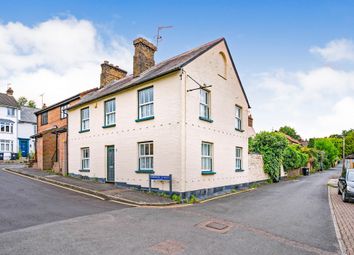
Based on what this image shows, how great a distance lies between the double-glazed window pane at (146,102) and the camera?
562 inches

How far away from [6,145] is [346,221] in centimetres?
4887

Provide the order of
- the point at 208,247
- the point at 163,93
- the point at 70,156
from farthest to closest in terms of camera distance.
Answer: the point at 70,156, the point at 163,93, the point at 208,247

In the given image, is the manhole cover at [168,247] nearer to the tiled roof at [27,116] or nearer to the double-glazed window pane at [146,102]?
the double-glazed window pane at [146,102]

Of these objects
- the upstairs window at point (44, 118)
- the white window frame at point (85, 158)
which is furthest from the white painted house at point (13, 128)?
the white window frame at point (85, 158)

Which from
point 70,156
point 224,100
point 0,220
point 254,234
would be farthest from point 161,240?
point 70,156

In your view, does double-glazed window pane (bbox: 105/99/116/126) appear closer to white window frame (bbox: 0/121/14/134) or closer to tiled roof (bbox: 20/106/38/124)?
A: white window frame (bbox: 0/121/14/134)

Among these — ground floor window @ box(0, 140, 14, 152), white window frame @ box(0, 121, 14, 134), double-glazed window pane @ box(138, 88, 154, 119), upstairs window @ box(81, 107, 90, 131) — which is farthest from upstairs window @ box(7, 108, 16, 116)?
double-glazed window pane @ box(138, 88, 154, 119)

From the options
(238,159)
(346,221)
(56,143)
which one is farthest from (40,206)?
(56,143)

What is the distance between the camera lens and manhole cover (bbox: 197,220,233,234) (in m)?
7.58

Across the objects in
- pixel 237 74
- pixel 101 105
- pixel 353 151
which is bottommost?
pixel 353 151

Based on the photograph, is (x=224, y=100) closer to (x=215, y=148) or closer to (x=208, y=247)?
(x=215, y=148)

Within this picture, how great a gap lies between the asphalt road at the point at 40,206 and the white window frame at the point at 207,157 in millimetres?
5497

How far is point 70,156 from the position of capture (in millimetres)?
20172

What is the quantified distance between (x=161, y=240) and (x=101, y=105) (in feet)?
42.1
